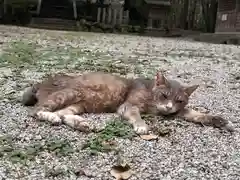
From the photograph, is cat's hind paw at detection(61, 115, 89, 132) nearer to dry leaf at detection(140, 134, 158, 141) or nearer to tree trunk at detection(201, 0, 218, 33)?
dry leaf at detection(140, 134, 158, 141)

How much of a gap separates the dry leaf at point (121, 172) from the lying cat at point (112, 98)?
3.16 feet

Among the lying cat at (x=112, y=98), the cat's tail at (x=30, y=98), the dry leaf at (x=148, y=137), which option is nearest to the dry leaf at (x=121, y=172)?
the dry leaf at (x=148, y=137)

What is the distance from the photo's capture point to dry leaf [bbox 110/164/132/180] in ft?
9.12

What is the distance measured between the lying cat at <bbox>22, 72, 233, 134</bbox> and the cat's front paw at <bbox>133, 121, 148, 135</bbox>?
0.25 feet

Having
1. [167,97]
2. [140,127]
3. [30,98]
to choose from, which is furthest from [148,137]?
[30,98]

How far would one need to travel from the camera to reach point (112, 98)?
4227mm

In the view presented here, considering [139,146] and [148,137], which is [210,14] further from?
[139,146]

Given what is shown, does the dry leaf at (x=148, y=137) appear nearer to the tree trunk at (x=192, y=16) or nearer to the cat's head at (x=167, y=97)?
the cat's head at (x=167, y=97)

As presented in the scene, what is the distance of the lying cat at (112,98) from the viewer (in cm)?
396

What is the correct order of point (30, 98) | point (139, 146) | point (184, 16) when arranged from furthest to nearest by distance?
point (184, 16) < point (30, 98) < point (139, 146)

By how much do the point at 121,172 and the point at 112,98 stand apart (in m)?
1.45

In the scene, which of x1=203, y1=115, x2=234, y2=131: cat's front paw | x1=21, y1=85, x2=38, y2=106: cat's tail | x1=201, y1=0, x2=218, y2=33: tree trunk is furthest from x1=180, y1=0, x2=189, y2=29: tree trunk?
x1=203, y1=115, x2=234, y2=131: cat's front paw

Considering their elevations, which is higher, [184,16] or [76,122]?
[184,16]

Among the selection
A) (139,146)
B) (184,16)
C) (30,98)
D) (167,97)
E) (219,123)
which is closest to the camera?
(139,146)
